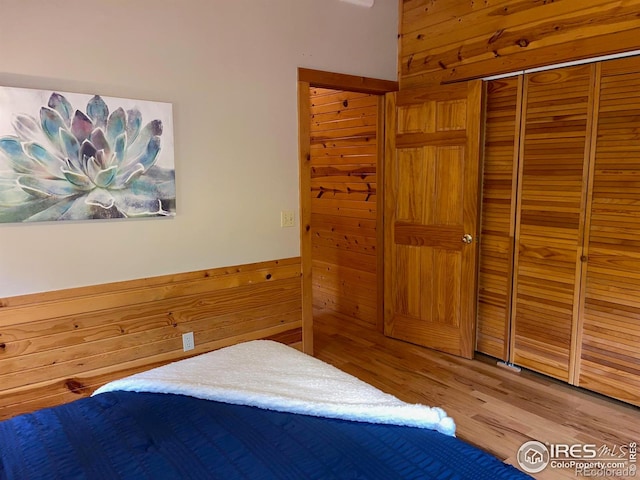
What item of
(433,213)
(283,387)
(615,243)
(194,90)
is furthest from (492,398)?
(194,90)

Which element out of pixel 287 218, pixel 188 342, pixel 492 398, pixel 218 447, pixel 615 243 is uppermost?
pixel 287 218

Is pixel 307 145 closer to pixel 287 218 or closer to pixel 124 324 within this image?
pixel 287 218

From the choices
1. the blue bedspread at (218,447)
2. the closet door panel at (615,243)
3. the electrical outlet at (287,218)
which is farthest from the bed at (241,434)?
the closet door panel at (615,243)

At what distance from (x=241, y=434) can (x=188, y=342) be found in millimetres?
1461

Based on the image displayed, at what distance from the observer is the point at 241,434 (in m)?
1.39

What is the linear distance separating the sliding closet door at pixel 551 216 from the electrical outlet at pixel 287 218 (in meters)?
1.53

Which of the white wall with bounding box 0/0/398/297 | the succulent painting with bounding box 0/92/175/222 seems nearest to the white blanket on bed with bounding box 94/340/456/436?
the white wall with bounding box 0/0/398/297

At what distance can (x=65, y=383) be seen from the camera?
2.34 metres

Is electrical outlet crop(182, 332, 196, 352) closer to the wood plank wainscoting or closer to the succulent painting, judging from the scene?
the wood plank wainscoting

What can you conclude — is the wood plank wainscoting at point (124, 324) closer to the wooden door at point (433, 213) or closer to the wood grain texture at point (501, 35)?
the wooden door at point (433, 213)

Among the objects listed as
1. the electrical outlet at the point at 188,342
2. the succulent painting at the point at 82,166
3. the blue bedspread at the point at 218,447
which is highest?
the succulent painting at the point at 82,166

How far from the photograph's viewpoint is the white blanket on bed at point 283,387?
1.48m

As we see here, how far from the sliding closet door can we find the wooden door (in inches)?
12.8

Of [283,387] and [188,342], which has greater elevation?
[283,387]
